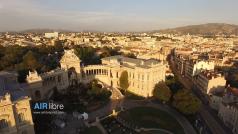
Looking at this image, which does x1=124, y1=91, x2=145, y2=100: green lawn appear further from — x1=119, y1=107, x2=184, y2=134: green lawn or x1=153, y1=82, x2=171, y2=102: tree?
x1=119, y1=107, x2=184, y2=134: green lawn

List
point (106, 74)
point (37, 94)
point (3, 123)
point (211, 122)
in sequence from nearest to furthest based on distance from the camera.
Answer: point (3, 123), point (37, 94), point (211, 122), point (106, 74)

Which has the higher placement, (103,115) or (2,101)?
(2,101)

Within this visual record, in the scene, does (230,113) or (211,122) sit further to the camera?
(211,122)

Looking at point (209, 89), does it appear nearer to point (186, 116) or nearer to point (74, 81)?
point (186, 116)

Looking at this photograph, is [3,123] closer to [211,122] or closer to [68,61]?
[68,61]

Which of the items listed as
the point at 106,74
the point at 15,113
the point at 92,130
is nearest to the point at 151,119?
the point at 92,130

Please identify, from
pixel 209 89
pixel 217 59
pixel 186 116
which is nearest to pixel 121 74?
pixel 186 116

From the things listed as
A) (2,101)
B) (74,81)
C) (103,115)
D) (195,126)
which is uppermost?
(2,101)

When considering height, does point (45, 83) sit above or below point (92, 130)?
above

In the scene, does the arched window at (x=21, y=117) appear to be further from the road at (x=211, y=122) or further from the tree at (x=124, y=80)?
the road at (x=211, y=122)
